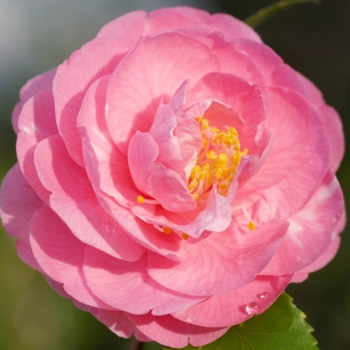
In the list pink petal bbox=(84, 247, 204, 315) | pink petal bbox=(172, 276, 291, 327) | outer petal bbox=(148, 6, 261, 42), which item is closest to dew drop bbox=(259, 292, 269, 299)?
pink petal bbox=(172, 276, 291, 327)

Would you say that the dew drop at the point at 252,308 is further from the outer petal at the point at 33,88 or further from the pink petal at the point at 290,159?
the outer petal at the point at 33,88

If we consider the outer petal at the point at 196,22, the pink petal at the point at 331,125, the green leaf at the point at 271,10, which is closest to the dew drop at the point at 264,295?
the pink petal at the point at 331,125

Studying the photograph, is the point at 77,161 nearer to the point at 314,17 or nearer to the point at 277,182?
the point at 277,182

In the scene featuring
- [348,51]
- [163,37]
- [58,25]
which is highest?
[163,37]

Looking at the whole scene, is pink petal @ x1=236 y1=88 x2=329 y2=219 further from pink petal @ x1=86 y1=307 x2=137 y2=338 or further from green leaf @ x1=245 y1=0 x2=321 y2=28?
pink petal @ x1=86 y1=307 x2=137 y2=338

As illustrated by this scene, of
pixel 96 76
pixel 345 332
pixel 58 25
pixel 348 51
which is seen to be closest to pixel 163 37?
pixel 96 76

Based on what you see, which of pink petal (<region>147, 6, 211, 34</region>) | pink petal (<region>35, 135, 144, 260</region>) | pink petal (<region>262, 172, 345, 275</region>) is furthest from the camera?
pink petal (<region>147, 6, 211, 34</region>)
